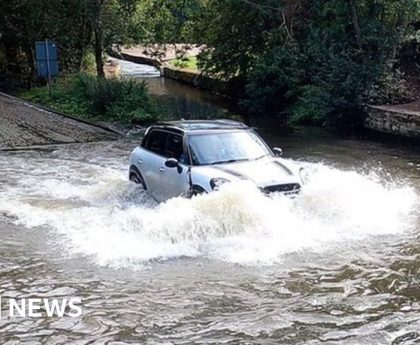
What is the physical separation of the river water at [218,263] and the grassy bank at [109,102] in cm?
1175

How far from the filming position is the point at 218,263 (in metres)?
9.70

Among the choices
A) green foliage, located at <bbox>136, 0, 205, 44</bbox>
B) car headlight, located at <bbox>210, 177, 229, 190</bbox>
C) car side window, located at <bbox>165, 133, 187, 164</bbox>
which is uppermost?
green foliage, located at <bbox>136, 0, 205, 44</bbox>

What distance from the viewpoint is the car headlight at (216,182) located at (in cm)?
1101

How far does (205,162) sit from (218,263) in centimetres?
276

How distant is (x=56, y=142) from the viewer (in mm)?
22594

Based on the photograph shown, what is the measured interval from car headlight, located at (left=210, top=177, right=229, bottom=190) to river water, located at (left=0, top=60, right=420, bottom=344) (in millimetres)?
170

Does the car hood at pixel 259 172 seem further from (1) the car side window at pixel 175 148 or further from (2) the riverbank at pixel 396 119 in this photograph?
(2) the riverbank at pixel 396 119

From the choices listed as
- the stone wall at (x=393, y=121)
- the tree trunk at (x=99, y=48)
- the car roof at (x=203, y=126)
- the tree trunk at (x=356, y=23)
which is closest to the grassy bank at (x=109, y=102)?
the tree trunk at (x=99, y=48)

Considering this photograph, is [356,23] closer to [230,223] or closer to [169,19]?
[169,19]

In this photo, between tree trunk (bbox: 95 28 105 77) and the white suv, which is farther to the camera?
tree trunk (bbox: 95 28 105 77)

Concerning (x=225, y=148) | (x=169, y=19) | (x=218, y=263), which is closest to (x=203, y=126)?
(x=225, y=148)

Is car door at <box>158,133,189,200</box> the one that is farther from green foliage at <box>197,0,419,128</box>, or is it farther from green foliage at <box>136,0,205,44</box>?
green foliage at <box>136,0,205,44</box>

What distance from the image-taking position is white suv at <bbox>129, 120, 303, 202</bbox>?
1125cm

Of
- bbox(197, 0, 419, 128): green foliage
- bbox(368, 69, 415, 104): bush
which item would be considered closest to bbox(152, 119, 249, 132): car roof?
bbox(197, 0, 419, 128): green foliage
